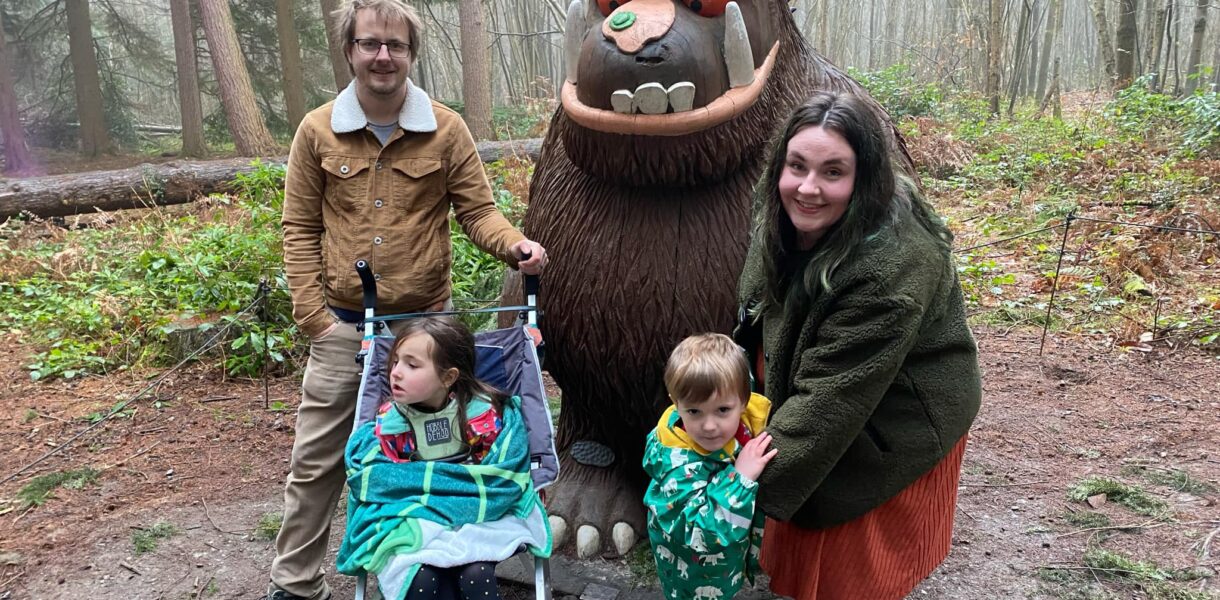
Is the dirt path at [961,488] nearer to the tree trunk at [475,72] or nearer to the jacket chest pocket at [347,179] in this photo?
the jacket chest pocket at [347,179]

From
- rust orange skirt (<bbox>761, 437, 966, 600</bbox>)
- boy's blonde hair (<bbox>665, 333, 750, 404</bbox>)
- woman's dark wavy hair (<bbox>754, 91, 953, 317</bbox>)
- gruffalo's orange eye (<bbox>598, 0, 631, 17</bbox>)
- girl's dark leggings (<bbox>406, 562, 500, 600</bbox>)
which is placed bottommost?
girl's dark leggings (<bbox>406, 562, 500, 600</bbox>)

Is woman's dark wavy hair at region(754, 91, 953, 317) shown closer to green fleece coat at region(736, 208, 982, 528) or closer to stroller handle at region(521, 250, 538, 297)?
green fleece coat at region(736, 208, 982, 528)

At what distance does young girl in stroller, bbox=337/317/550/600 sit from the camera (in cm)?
181

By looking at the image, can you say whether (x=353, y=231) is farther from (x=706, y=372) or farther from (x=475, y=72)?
(x=475, y=72)

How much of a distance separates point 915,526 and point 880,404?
1.05 ft

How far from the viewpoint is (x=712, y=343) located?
1.68 meters

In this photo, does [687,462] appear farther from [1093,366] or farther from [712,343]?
[1093,366]

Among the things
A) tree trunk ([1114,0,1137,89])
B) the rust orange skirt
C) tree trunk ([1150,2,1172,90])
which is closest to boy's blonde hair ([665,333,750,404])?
the rust orange skirt

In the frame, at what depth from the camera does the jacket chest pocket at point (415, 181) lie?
2.17 meters

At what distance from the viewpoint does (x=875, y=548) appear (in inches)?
67.7

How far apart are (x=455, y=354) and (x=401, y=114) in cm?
68

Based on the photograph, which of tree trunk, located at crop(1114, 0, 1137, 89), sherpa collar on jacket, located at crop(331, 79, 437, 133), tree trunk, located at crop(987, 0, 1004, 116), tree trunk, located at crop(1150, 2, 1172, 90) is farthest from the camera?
tree trunk, located at crop(1150, 2, 1172, 90)

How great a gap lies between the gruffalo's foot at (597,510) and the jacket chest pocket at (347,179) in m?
1.10

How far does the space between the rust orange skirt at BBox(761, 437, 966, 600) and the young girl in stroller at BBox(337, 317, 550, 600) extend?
1.88ft
